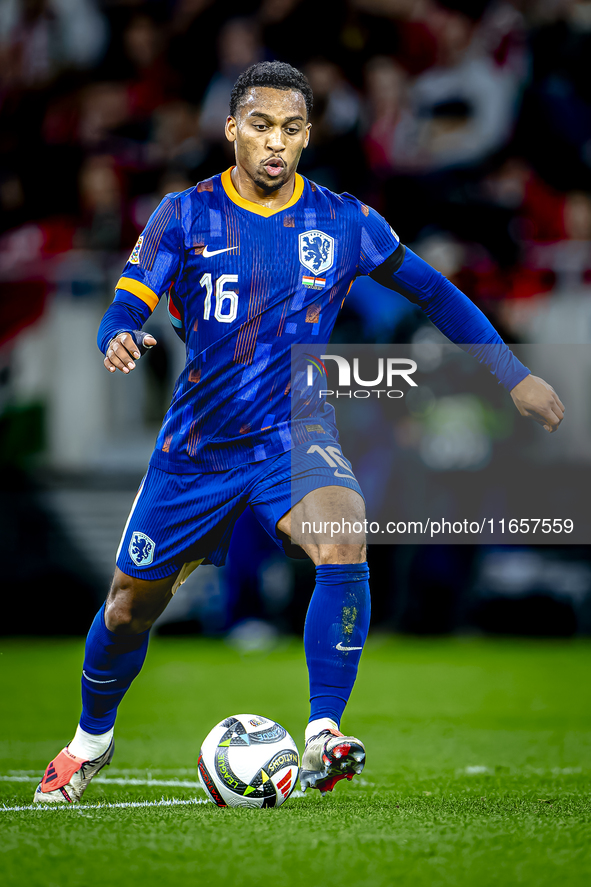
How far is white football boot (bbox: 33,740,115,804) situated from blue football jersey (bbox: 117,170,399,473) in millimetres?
1055

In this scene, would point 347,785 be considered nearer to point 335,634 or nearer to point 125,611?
point 335,634

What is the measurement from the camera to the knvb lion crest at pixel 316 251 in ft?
11.8

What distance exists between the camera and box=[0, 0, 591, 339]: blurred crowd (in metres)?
10.3

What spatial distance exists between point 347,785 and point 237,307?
1.80m

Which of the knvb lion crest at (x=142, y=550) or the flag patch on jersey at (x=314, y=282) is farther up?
the flag patch on jersey at (x=314, y=282)

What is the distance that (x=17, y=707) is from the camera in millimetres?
6254

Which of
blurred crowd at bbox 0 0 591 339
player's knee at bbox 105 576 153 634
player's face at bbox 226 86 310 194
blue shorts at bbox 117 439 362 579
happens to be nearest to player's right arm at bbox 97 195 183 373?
player's face at bbox 226 86 310 194

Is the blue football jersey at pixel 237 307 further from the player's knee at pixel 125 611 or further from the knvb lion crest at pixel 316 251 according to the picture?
the player's knee at pixel 125 611

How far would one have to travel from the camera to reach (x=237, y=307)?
3553 mm

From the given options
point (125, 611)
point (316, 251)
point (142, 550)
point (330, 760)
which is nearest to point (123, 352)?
point (142, 550)

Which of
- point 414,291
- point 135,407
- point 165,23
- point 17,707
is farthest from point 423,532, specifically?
point 165,23

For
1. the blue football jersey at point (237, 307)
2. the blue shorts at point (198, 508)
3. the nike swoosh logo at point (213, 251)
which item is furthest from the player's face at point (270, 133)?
the blue shorts at point (198, 508)

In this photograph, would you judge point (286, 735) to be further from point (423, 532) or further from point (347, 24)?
point (347, 24)

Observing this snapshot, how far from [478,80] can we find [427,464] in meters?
4.43
